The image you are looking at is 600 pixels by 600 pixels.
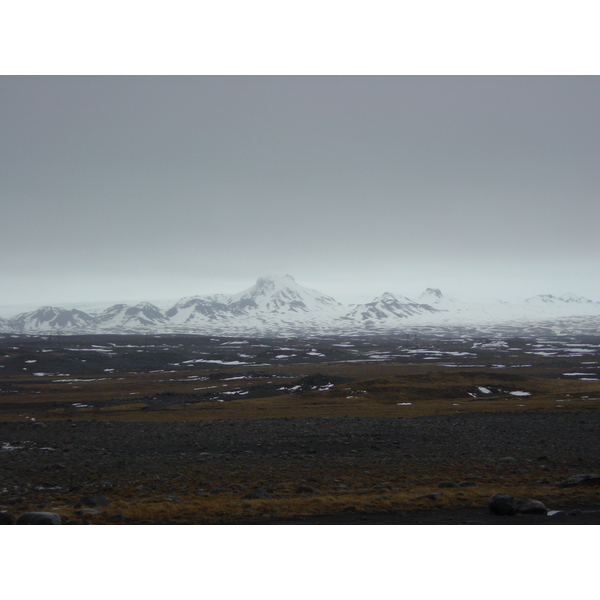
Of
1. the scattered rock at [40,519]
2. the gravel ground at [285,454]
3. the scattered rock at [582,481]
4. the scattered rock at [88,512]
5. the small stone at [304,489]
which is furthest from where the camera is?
the gravel ground at [285,454]

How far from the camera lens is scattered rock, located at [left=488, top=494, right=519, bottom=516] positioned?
12.6 metres

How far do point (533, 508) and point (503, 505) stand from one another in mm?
862

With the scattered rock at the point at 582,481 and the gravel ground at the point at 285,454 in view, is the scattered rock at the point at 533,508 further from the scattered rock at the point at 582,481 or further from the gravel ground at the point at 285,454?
the scattered rock at the point at 582,481

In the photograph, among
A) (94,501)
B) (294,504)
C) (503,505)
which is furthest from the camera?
(94,501)

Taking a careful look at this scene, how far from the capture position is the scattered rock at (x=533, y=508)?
41.5ft

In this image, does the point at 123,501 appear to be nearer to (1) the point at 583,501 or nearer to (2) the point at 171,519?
(2) the point at 171,519

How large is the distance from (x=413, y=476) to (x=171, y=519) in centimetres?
937

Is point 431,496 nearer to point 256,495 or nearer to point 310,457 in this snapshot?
point 256,495

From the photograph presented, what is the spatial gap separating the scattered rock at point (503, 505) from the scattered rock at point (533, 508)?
0.50ft

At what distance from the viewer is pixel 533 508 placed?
41.6ft

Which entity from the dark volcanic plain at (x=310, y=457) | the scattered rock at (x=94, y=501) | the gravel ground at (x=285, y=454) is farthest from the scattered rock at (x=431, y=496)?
the scattered rock at (x=94, y=501)

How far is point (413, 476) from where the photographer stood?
17547 mm

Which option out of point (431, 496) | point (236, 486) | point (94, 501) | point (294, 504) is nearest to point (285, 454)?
point (236, 486)

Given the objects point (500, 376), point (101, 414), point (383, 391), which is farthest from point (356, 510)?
point (500, 376)
